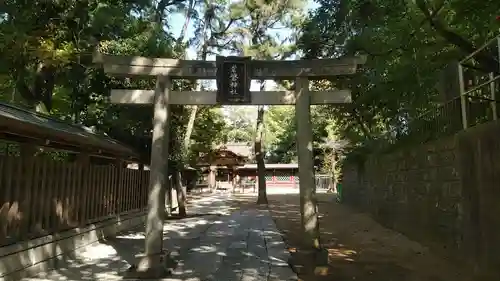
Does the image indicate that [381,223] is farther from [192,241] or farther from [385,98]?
[192,241]

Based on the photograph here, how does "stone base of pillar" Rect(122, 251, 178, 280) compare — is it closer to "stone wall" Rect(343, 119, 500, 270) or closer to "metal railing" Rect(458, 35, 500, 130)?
"stone wall" Rect(343, 119, 500, 270)

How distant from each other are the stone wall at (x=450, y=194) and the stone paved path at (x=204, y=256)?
294 cm

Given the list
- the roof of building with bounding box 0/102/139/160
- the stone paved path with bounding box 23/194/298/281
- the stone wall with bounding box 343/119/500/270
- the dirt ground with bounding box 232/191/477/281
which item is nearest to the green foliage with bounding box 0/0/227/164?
the roof of building with bounding box 0/102/139/160

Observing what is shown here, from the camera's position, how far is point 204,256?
8617 mm

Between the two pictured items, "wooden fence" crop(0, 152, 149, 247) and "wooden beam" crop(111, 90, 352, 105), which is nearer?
"wooden fence" crop(0, 152, 149, 247)

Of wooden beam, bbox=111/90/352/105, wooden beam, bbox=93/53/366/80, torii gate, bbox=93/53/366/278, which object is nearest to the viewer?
torii gate, bbox=93/53/366/278

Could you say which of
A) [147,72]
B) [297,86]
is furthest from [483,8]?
[147,72]

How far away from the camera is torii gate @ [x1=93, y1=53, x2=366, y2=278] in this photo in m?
7.54

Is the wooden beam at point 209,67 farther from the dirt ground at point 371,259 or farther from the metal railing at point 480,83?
the dirt ground at point 371,259

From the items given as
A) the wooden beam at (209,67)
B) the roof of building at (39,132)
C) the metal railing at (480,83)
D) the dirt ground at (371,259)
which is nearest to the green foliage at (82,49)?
the roof of building at (39,132)

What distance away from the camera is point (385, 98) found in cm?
1142

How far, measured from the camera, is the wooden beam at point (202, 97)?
7.88 metres

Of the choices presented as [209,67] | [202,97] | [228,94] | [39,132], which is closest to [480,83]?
[228,94]

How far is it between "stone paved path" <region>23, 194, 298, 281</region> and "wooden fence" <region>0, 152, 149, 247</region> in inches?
29.4
